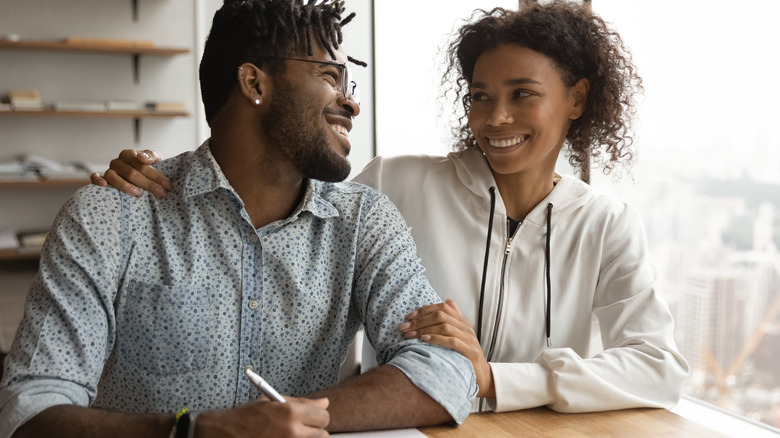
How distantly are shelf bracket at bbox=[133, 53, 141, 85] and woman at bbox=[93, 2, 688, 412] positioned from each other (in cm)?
294

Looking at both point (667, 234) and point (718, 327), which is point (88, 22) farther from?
point (718, 327)

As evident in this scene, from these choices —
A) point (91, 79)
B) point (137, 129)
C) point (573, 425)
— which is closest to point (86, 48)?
point (91, 79)

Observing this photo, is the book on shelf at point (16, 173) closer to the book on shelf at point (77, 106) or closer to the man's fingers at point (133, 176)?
the book on shelf at point (77, 106)

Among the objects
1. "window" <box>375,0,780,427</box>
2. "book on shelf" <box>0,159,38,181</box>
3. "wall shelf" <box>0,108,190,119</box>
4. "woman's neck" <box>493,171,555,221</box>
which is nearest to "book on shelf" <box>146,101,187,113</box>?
"wall shelf" <box>0,108,190,119</box>

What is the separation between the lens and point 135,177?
1476 millimetres

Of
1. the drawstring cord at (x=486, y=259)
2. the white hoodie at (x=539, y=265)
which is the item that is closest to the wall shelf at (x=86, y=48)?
the white hoodie at (x=539, y=265)

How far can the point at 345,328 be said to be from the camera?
1.57 metres

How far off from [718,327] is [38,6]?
3.93 m

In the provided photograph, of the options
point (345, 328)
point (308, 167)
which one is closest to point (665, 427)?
point (345, 328)

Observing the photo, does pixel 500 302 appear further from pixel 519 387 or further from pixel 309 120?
pixel 309 120

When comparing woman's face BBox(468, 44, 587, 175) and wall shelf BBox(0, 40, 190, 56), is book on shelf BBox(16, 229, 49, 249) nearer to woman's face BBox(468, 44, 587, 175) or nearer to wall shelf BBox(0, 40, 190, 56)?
wall shelf BBox(0, 40, 190, 56)

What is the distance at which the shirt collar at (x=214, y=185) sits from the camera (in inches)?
58.2

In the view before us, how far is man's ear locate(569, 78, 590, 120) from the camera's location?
6.10ft

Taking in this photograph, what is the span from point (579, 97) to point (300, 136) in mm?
755
